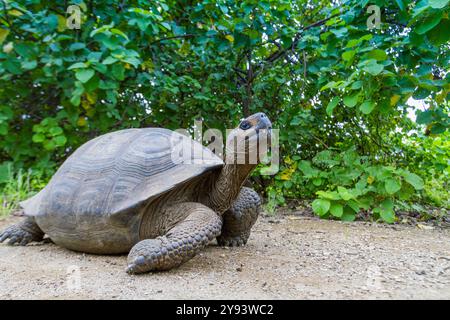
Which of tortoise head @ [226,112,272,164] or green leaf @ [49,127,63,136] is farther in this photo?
green leaf @ [49,127,63,136]

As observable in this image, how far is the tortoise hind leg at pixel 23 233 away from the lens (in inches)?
125

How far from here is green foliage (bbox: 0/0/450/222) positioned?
12.2 ft

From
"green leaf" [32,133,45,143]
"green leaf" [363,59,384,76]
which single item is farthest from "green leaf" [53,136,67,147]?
"green leaf" [363,59,384,76]

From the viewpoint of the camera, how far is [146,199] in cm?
247

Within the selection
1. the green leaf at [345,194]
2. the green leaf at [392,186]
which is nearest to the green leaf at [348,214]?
the green leaf at [345,194]

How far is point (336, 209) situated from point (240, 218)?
65.4 inches

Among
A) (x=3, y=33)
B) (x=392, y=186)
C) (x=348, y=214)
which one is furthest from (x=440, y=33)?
(x=3, y=33)

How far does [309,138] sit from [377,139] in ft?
3.14

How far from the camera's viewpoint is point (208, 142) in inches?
226

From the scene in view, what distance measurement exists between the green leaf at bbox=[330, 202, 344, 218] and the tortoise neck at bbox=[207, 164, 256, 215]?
5.98ft

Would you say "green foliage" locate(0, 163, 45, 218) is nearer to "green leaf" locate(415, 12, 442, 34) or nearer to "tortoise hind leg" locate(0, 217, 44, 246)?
"tortoise hind leg" locate(0, 217, 44, 246)

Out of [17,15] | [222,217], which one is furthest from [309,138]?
[17,15]

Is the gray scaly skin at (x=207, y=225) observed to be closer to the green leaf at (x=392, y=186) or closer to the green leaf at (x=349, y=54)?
the green leaf at (x=349, y=54)

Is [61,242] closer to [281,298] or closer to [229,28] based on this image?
[281,298]
